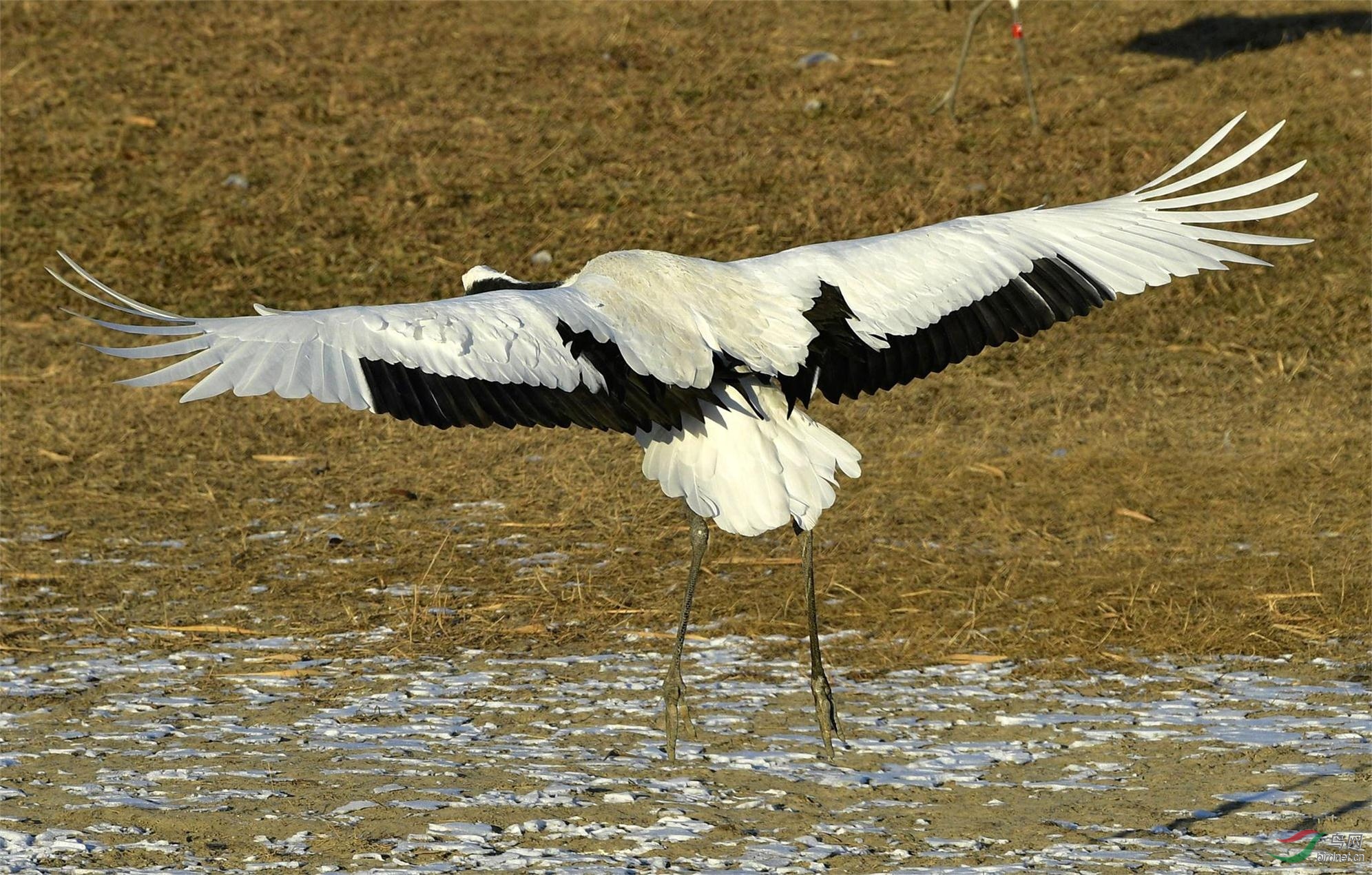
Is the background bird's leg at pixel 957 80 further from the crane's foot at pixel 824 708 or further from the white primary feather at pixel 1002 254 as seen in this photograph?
the crane's foot at pixel 824 708

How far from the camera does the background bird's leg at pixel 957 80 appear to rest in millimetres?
12594

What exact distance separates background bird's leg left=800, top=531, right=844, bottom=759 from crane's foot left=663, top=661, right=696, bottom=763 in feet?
1.23

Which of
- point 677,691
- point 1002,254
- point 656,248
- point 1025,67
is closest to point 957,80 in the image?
point 1025,67

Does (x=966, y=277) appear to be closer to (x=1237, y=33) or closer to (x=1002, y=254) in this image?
(x=1002, y=254)

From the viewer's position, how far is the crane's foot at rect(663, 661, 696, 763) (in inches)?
184

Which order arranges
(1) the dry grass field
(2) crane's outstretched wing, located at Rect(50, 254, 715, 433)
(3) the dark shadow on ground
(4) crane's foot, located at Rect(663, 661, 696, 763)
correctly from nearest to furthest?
(2) crane's outstretched wing, located at Rect(50, 254, 715, 433) → (4) crane's foot, located at Rect(663, 661, 696, 763) → (1) the dry grass field → (3) the dark shadow on ground

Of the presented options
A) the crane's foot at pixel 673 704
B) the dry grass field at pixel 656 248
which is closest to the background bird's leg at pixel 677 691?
the crane's foot at pixel 673 704

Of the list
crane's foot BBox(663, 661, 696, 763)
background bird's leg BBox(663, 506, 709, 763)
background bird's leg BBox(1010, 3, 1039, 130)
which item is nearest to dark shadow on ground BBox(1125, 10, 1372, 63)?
background bird's leg BBox(1010, 3, 1039, 130)

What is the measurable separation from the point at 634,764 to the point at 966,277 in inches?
68.9

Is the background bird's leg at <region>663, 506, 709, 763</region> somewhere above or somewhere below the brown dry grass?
below

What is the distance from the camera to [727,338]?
4566mm

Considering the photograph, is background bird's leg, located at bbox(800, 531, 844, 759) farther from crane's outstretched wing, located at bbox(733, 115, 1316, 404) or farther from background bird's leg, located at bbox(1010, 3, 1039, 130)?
background bird's leg, located at bbox(1010, 3, 1039, 130)

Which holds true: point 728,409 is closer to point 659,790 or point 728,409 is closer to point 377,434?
point 659,790

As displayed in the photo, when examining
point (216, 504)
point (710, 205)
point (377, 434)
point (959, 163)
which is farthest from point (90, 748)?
point (959, 163)
